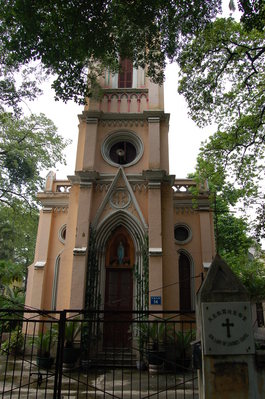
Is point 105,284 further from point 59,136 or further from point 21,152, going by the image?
point 59,136

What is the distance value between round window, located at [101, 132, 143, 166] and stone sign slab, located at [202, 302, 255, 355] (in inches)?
431

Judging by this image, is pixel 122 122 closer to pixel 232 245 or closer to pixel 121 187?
pixel 121 187

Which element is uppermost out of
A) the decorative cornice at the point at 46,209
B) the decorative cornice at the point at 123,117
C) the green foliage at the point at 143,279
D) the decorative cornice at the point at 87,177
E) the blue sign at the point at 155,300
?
the decorative cornice at the point at 123,117

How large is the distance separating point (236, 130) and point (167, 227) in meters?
4.79

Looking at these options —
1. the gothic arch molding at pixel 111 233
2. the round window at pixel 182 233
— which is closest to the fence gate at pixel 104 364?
the gothic arch molding at pixel 111 233

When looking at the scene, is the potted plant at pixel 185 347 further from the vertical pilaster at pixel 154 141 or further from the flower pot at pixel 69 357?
the vertical pilaster at pixel 154 141

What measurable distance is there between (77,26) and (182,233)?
10444 mm

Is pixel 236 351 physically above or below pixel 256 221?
below

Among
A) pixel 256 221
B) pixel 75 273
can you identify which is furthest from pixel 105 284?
pixel 256 221

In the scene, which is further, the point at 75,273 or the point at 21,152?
the point at 21,152

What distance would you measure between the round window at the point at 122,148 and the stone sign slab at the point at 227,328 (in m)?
10.9

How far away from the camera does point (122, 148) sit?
50.4 feet

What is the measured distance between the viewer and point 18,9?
25.8ft

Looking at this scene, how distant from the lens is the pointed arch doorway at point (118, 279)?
12.4m
